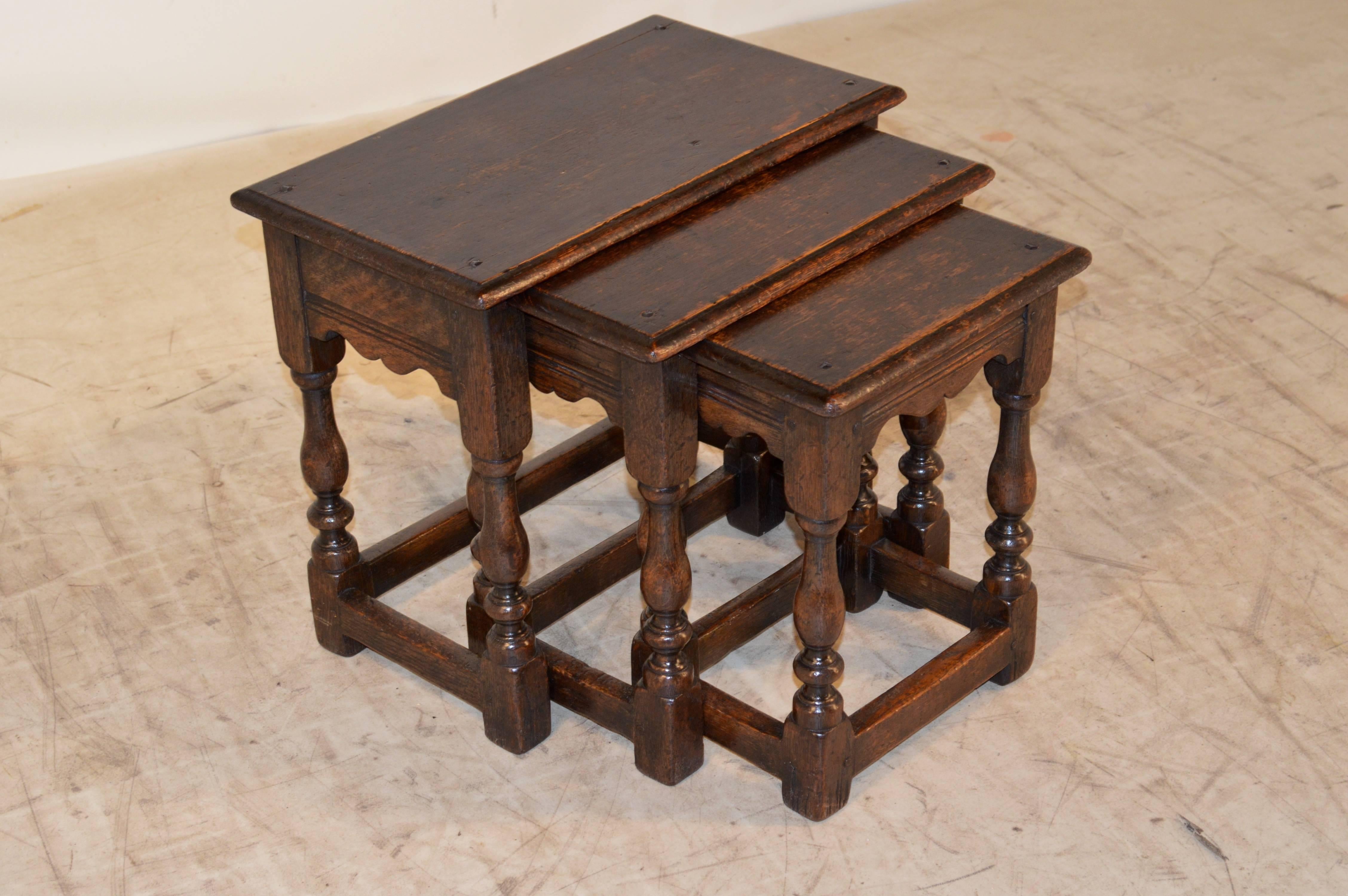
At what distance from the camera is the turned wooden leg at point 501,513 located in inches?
97.8

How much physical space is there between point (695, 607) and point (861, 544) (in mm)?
310

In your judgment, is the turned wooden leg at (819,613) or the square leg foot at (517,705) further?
the square leg foot at (517,705)

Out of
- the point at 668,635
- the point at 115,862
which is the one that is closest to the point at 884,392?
the point at 668,635

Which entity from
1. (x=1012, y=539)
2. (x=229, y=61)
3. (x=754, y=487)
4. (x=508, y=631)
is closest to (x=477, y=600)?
(x=508, y=631)

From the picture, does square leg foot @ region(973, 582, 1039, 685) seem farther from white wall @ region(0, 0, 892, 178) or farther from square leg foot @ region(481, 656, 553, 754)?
white wall @ region(0, 0, 892, 178)

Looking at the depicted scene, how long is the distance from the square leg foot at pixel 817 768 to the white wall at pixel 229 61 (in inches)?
119

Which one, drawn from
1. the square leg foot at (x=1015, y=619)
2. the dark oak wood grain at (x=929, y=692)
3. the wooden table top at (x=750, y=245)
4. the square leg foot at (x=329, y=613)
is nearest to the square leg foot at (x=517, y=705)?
the square leg foot at (x=329, y=613)

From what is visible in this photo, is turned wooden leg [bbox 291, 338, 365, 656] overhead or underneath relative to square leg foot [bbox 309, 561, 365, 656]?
overhead

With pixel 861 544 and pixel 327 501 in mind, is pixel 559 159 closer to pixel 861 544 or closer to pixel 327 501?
pixel 327 501

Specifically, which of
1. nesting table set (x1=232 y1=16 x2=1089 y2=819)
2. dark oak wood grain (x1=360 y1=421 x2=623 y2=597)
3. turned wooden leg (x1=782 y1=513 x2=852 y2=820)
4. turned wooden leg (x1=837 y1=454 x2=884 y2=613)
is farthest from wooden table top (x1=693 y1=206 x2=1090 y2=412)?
dark oak wood grain (x1=360 y1=421 x2=623 y2=597)

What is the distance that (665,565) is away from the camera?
2549mm

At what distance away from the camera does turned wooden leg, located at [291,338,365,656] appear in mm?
2805

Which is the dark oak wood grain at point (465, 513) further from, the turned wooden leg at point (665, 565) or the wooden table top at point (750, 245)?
the wooden table top at point (750, 245)

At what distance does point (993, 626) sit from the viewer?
2.88m
